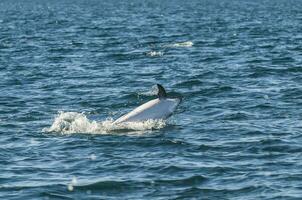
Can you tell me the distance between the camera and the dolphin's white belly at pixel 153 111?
2631 centimetres

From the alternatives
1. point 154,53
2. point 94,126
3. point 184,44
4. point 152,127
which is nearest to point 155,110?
point 152,127

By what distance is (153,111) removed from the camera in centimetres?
2664

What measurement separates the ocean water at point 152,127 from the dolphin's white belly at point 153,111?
0.94 feet

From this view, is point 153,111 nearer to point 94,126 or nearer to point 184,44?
point 94,126

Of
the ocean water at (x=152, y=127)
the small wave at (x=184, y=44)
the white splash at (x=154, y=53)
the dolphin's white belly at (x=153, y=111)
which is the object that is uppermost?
the dolphin's white belly at (x=153, y=111)

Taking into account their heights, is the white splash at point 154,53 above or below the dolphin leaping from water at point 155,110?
below

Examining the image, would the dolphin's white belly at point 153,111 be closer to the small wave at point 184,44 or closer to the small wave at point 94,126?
the small wave at point 94,126

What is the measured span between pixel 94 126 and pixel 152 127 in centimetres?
185

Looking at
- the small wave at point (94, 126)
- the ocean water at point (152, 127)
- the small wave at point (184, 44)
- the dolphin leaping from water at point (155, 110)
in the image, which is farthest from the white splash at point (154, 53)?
the small wave at point (94, 126)

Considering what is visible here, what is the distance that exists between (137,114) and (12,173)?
6470 mm

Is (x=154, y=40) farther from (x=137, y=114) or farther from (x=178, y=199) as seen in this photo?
(x=178, y=199)

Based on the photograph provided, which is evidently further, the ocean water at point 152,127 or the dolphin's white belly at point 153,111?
the dolphin's white belly at point 153,111

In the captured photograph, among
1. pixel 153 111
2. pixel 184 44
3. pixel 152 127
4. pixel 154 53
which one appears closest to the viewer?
pixel 152 127

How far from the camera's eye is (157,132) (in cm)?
2586
